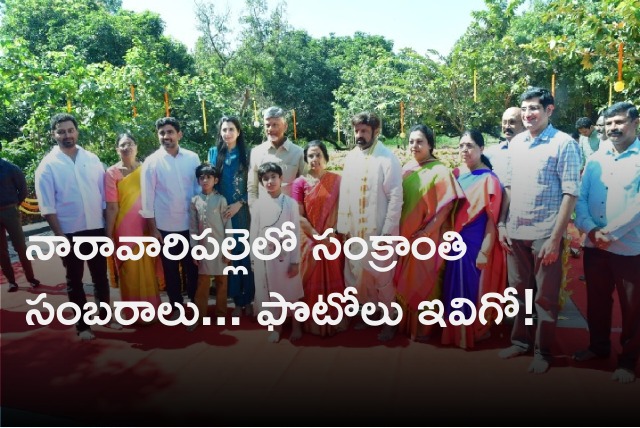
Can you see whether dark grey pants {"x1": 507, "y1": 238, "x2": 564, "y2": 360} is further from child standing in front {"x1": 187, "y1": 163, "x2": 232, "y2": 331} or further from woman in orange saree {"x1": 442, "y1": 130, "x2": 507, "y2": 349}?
child standing in front {"x1": 187, "y1": 163, "x2": 232, "y2": 331}

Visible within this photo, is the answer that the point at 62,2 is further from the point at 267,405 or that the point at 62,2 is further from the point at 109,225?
the point at 267,405

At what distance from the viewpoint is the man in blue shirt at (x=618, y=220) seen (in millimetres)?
2820

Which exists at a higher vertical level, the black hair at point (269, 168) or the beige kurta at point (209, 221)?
the black hair at point (269, 168)

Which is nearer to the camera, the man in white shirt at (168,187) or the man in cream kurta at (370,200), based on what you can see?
the man in cream kurta at (370,200)

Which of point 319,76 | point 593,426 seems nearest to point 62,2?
point 319,76

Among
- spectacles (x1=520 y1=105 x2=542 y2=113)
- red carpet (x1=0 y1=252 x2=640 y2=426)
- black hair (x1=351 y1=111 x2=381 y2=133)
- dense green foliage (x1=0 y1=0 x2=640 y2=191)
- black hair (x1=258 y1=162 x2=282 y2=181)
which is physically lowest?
red carpet (x1=0 y1=252 x2=640 y2=426)

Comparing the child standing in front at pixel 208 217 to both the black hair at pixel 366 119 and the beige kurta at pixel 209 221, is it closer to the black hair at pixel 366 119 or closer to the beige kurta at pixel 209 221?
the beige kurta at pixel 209 221

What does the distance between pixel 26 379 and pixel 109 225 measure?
129cm

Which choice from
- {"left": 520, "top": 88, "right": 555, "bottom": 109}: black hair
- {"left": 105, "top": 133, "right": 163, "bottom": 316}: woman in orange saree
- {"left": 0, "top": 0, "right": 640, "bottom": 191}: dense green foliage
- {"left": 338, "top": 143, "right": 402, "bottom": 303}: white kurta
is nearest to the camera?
{"left": 520, "top": 88, "right": 555, "bottom": 109}: black hair

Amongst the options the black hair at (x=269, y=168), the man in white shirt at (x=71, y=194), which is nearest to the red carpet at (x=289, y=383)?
the man in white shirt at (x=71, y=194)

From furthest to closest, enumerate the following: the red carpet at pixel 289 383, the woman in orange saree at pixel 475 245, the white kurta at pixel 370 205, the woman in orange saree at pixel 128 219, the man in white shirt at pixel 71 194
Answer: the woman in orange saree at pixel 128 219
the man in white shirt at pixel 71 194
the white kurta at pixel 370 205
the woman in orange saree at pixel 475 245
the red carpet at pixel 289 383

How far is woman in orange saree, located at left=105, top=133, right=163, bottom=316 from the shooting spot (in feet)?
13.0

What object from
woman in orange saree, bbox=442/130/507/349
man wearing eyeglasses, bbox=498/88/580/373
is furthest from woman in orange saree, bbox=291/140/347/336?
man wearing eyeglasses, bbox=498/88/580/373

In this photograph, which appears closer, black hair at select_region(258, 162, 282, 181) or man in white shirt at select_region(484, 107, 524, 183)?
black hair at select_region(258, 162, 282, 181)
